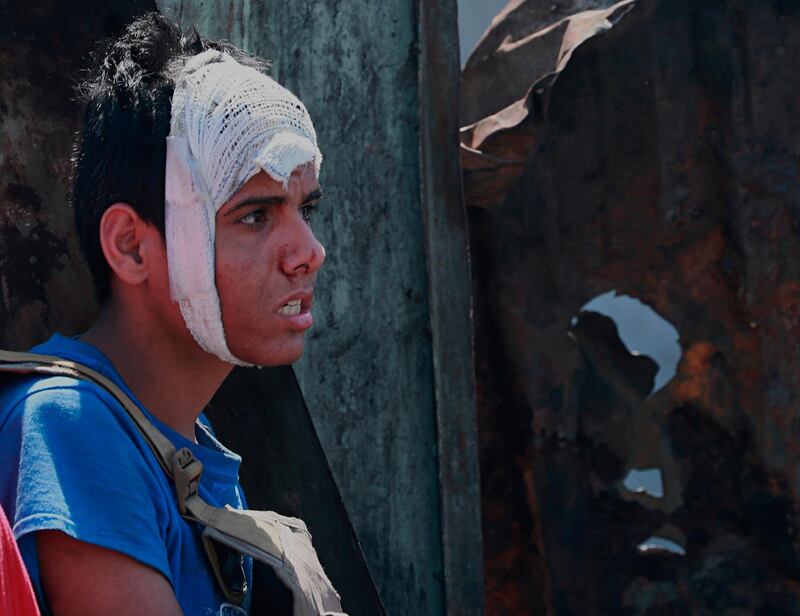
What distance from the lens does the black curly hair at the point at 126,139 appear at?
1683 mm

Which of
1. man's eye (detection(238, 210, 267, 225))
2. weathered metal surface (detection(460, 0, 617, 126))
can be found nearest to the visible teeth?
man's eye (detection(238, 210, 267, 225))

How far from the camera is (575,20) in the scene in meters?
4.43

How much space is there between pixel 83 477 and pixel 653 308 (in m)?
3.00

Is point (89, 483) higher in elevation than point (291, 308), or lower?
lower

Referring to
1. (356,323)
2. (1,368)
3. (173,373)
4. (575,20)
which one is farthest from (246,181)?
(575,20)

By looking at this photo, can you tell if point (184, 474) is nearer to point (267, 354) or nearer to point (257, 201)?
point (267, 354)

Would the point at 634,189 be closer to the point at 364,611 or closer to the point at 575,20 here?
the point at 575,20

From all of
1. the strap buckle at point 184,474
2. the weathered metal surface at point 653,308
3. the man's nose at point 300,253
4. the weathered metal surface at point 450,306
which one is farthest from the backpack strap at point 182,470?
the weathered metal surface at point 653,308

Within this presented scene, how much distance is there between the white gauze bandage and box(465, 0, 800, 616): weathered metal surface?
237cm

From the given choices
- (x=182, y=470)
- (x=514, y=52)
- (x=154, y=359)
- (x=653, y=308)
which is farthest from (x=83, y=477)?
(x=514, y=52)

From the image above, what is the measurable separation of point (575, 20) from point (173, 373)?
301cm

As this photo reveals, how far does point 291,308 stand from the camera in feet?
5.67

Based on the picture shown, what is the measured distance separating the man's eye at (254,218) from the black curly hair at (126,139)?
0.34 ft

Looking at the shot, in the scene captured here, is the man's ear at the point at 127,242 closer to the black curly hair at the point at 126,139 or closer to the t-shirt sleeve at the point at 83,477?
the black curly hair at the point at 126,139
